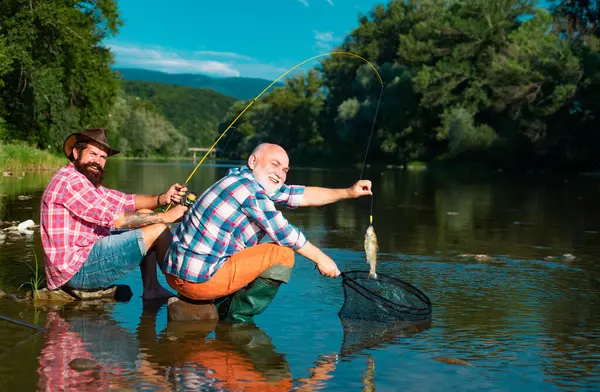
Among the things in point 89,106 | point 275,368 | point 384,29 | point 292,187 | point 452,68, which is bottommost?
point 275,368

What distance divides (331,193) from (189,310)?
5.14 feet

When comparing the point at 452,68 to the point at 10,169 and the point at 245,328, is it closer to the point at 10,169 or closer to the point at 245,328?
the point at 10,169

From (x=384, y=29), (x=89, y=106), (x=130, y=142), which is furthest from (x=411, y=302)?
(x=130, y=142)

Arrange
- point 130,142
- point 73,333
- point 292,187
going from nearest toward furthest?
point 73,333, point 292,187, point 130,142

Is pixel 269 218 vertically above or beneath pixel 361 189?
beneath

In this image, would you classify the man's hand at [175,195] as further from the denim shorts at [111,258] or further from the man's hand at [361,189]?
the man's hand at [361,189]

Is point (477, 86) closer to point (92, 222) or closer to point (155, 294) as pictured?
point (155, 294)

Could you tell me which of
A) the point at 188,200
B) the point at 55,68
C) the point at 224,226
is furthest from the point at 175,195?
the point at 55,68

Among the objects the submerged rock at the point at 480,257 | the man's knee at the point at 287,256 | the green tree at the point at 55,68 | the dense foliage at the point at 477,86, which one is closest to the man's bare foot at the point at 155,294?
the man's knee at the point at 287,256

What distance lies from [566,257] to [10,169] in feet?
80.0

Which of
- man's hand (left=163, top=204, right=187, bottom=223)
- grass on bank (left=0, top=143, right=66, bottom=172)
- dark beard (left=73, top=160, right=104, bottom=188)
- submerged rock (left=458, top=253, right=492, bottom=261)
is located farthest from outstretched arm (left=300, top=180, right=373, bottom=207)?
grass on bank (left=0, top=143, right=66, bottom=172)

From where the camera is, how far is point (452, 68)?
5931 cm

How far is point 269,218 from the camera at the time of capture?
215 inches

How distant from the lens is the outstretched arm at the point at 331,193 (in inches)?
243
